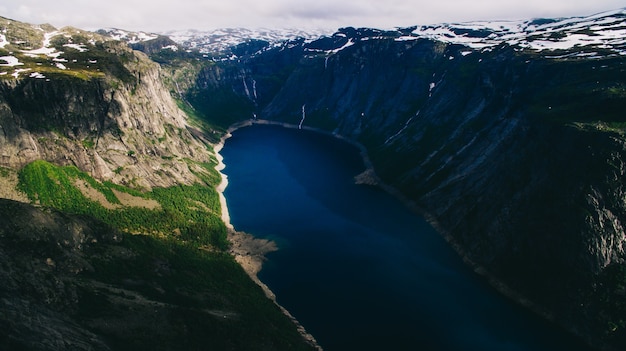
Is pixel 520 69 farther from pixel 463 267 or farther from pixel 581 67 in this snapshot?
pixel 463 267

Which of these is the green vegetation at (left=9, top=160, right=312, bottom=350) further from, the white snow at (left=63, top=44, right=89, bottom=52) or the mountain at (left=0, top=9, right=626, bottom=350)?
the white snow at (left=63, top=44, right=89, bottom=52)

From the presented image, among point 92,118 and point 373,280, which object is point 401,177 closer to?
point 373,280

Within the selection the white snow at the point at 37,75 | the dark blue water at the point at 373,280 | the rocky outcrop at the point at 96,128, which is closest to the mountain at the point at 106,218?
the rocky outcrop at the point at 96,128

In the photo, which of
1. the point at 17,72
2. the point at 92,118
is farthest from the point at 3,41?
the point at 92,118

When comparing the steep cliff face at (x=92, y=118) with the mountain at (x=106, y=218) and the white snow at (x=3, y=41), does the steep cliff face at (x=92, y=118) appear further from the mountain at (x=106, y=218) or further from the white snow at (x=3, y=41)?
the white snow at (x=3, y=41)

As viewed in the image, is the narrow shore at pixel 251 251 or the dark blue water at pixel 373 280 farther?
the narrow shore at pixel 251 251

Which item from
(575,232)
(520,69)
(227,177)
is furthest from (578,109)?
(227,177)
